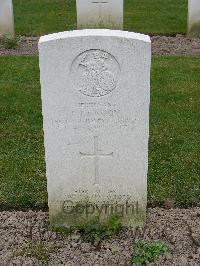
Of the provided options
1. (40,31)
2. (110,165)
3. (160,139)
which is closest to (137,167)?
(110,165)

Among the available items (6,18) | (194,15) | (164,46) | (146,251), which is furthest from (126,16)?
(146,251)

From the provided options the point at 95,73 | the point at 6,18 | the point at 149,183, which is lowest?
the point at 149,183

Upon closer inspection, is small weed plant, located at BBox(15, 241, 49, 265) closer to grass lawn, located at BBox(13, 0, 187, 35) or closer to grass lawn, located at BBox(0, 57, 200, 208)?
grass lawn, located at BBox(0, 57, 200, 208)

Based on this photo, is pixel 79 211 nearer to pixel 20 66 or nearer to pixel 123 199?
pixel 123 199

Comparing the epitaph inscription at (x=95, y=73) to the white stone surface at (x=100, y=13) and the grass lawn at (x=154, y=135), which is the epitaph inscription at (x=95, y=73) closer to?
the grass lawn at (x=154, y=135)

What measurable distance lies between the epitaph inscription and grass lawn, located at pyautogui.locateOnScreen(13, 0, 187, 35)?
7.33 m

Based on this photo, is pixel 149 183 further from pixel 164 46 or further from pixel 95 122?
pixel 164 46

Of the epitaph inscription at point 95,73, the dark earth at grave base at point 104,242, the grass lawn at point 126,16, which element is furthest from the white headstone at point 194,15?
the epitaph inscription at point 95,73

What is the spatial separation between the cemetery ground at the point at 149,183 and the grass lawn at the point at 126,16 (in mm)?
3030

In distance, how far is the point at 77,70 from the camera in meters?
3.73

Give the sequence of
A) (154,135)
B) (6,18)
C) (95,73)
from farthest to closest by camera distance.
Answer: (6,18) → (154,135) → (95,73)

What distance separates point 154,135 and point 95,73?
252cm

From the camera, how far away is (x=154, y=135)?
6.16 m

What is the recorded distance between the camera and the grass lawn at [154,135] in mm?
4941
